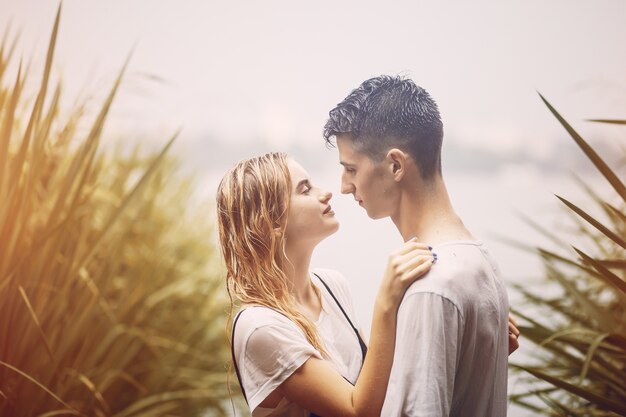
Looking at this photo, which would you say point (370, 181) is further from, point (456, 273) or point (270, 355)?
point (270, 355)

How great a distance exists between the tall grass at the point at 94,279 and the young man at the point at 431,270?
470mm

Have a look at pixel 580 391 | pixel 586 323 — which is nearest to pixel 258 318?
pixel 580 391

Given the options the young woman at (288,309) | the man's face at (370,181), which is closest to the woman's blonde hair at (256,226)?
the young woman at (288,309)

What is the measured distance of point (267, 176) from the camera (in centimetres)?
141

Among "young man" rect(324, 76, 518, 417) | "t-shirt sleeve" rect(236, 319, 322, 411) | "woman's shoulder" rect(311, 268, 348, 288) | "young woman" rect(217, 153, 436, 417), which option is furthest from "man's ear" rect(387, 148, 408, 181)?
"woman's shoulder" rect(311, 268, 348, 288)

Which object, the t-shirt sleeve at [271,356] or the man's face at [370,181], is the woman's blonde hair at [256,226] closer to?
the t-shirt sleeve at [271,356]

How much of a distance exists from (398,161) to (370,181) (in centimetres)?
7

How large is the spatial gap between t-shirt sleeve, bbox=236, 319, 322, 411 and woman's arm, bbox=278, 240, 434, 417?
0.02m

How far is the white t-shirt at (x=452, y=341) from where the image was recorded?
3.28 feet

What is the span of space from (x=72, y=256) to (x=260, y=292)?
2.21ft

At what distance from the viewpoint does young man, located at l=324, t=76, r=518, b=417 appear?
3.31ft

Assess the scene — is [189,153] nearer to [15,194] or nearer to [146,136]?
[146,136]

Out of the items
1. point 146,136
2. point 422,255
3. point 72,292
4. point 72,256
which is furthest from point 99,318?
point 422,255

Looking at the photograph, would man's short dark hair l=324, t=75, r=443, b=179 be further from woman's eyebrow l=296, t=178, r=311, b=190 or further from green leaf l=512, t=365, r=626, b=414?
green leaf l=512, t=365, r=626, b=414
